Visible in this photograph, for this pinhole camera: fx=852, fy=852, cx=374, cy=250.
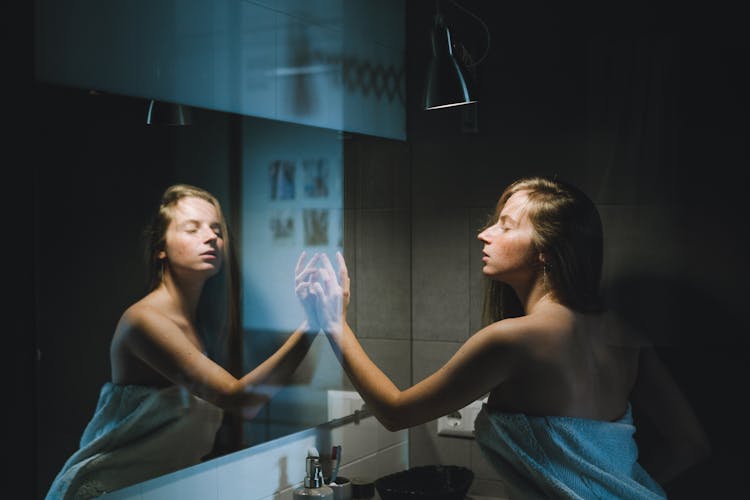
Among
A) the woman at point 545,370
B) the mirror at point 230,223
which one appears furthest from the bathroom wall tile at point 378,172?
the woman at point 545,370

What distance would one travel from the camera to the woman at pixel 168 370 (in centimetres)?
150

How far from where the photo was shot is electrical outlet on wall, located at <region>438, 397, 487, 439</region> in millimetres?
2473

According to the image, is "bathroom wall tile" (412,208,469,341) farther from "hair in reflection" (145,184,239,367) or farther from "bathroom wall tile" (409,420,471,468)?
"hair in reflection" (145,184,239,367)

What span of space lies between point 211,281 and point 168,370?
8.1 inches

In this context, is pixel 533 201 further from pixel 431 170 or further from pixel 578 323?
pixel 431 170

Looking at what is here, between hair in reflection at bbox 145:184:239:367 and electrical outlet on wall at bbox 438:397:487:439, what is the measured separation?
2.95ft

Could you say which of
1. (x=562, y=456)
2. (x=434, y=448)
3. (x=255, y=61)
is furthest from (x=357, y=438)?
(x=255, y=61)

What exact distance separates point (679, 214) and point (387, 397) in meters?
0.87

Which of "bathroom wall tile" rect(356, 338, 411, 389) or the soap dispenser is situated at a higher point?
"bathroom wall tile" rect(356, 338, 411, 389)

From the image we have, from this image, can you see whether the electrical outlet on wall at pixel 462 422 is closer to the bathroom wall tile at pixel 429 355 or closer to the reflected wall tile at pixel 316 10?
the bathroom wall tile at pixel 429 355

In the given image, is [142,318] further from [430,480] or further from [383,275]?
[430,480]

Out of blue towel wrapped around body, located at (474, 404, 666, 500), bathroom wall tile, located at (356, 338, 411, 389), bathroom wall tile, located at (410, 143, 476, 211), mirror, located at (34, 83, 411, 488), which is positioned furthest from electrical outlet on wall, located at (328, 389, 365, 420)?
bathroom wall tile, located at (410, 143, 476, 211)

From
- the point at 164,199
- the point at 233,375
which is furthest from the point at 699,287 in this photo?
the point at 164,199

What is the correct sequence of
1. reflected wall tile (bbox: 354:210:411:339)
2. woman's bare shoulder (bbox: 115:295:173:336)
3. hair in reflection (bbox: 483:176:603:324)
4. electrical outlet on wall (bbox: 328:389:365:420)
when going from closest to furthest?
woman's bare shoulder (bbox: 115:295:173:336)
hair in reflection (bbox: 483:176:603:324)
electrical outlet on wall (bbox: 328:389:365:420)
reflected wall tile (bbox: 354:210:411:339)
